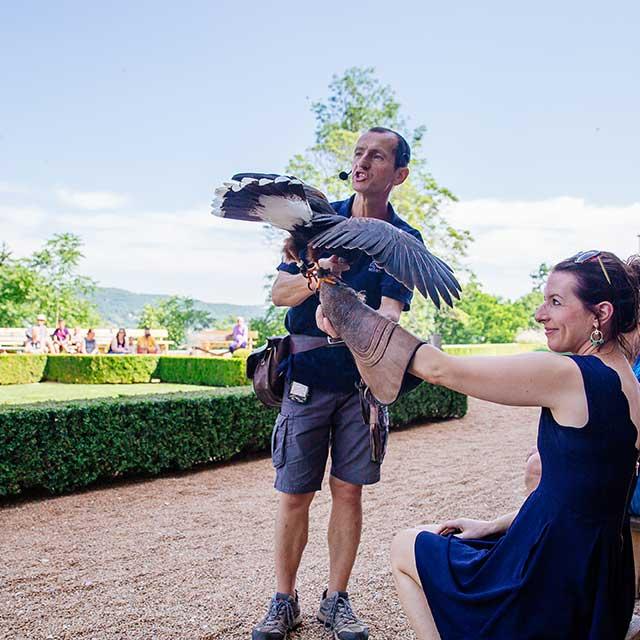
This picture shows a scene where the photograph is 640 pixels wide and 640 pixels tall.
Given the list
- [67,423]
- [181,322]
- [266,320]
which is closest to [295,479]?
[67,423]

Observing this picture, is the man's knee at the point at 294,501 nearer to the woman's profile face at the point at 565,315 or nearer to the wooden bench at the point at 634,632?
the wooden bench at the point at 634,632

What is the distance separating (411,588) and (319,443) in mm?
1083

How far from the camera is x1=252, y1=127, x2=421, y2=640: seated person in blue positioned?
2934mm

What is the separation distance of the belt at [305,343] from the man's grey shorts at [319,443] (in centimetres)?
18

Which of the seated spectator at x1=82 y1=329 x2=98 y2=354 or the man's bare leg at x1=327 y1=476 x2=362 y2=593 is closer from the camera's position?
the man's bare leg at x1=327 y1=476 x2=362 y2=593

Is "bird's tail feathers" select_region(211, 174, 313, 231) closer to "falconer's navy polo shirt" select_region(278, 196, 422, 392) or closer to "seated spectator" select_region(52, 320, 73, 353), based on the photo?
"falconer's navy polo shirt" select_region(278, 196, 422, 392)

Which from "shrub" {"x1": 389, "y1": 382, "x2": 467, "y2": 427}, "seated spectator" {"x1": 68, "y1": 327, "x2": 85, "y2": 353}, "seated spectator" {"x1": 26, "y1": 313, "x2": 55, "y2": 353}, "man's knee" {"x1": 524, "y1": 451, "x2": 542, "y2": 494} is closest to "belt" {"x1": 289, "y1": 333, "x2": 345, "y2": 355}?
"man's knee" {"x1": 524, "y1": 451, "x2": 542, "y2": 494}

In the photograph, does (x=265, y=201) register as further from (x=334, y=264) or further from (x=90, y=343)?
(x=90, y=343)

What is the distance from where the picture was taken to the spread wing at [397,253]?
5.86 feet

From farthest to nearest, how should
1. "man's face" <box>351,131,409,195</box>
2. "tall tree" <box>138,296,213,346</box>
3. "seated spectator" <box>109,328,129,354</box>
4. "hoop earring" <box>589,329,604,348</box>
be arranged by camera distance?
"tall tree" <box>138,296,213,346</box>, "seated spectator" <box>109,328,129,354</box>, "man's face" <box>351,131,409,195</box>, "hoop earring" <box>589,329,604,348</box>

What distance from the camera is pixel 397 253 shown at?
1.86m

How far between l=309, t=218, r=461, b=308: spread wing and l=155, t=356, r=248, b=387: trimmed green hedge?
1324 centimetres

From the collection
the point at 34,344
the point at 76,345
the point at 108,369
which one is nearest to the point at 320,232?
the point at 108,369

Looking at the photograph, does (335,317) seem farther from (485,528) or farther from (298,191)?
(485,528)
